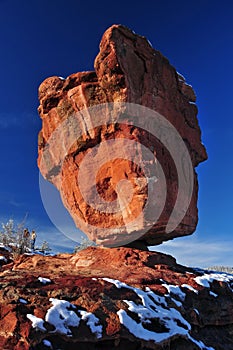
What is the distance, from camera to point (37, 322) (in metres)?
6.95

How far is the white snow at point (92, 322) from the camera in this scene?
24.3ft

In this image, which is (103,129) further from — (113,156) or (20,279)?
(20,279)

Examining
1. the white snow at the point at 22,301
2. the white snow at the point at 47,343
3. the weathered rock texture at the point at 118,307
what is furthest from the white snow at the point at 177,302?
the white snow at the point at 22,301

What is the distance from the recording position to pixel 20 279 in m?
9.27

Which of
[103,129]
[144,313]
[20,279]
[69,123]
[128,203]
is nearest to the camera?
[144,313]

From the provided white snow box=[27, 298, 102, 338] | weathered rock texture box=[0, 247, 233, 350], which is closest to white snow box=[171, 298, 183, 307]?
weathered rock texture box=[0, 247, 233, 350]

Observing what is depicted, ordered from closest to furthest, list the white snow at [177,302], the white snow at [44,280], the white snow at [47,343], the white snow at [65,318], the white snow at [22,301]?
1. the white snow at [47,343]
2. the white snow at [65,318]
3. the white snow at [22,301]
4. the white snow at [44,280]
5. the white snow at [177,302]

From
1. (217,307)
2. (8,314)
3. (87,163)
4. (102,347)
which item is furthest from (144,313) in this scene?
(87,163)

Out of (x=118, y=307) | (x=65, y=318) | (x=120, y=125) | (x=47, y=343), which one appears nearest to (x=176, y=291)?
(x=118, y=307)

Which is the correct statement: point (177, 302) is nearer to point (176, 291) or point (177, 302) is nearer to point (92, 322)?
point (176, 291)

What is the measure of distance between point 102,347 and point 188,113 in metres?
14.2

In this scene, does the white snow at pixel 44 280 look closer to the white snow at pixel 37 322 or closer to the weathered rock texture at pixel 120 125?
the white snow at pixel 37 322

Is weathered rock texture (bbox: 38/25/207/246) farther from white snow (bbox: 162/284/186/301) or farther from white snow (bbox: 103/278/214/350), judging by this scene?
white snow (bbox: 103/278/214/350)

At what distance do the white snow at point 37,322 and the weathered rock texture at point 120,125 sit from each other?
7755mm
